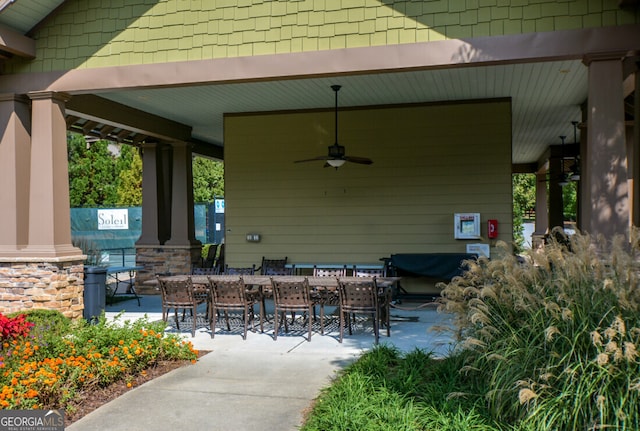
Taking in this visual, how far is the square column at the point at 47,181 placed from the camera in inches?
334

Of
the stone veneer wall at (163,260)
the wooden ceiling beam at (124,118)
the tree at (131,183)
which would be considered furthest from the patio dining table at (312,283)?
the tree at (131,183)

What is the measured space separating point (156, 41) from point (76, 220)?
46.4 feet

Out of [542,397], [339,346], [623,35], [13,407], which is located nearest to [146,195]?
[339,346]

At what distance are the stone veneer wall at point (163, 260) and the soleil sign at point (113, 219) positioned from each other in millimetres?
6465

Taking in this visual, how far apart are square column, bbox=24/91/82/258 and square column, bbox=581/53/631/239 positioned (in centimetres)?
737

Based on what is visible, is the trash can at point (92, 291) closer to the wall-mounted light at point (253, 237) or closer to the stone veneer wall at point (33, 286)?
the stone veneer wall at point (33, 286)

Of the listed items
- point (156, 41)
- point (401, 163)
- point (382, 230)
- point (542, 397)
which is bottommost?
point (542, 397)

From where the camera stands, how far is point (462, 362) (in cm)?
504

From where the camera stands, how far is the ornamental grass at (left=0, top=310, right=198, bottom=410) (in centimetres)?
477

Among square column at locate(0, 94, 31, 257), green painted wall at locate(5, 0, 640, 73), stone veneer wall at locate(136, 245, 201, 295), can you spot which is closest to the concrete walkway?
square column at locate(0, 94, 31, 257)

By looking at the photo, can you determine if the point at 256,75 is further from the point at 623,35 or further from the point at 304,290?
the point at 623,35

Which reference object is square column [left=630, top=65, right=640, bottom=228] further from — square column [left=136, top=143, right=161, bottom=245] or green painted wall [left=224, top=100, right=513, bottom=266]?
square column [left=136, top=143, right=161, bottom=245]

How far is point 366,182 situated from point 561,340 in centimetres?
792

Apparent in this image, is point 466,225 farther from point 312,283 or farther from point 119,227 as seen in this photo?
point 119,227
